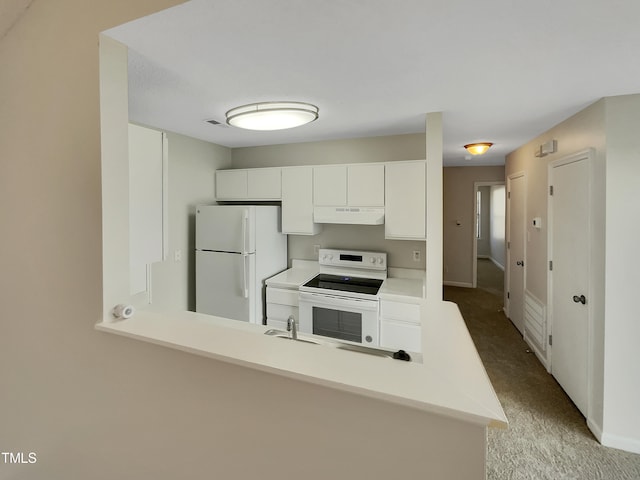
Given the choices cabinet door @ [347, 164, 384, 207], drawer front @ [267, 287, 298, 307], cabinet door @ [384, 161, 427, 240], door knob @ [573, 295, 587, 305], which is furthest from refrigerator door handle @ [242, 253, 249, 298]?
door knob @ [573, 295, 587, 305]

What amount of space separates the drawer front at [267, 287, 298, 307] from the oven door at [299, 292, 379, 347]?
0.13 m

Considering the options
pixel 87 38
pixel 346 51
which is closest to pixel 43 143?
pixel 87 38

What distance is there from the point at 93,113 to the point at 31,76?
0.59 m

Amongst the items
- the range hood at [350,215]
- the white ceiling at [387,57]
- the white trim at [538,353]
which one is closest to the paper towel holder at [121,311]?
the white ceiling at [387,57]

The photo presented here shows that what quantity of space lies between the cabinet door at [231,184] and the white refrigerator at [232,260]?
0.48m

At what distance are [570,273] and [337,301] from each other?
78.0 inches

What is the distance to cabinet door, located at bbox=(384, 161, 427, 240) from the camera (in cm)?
282

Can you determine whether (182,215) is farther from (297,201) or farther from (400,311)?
(400,311)

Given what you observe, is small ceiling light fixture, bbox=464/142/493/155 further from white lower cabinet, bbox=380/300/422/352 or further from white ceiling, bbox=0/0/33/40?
white ceiling, bbox=0/0/33/40

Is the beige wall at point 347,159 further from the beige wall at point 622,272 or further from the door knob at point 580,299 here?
the beige wall at point 622,272

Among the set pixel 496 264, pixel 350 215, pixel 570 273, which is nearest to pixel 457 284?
pixel 496 264

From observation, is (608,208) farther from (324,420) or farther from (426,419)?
(324,420)

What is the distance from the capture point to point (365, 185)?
3029 mm

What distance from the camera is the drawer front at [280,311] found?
3.12m
